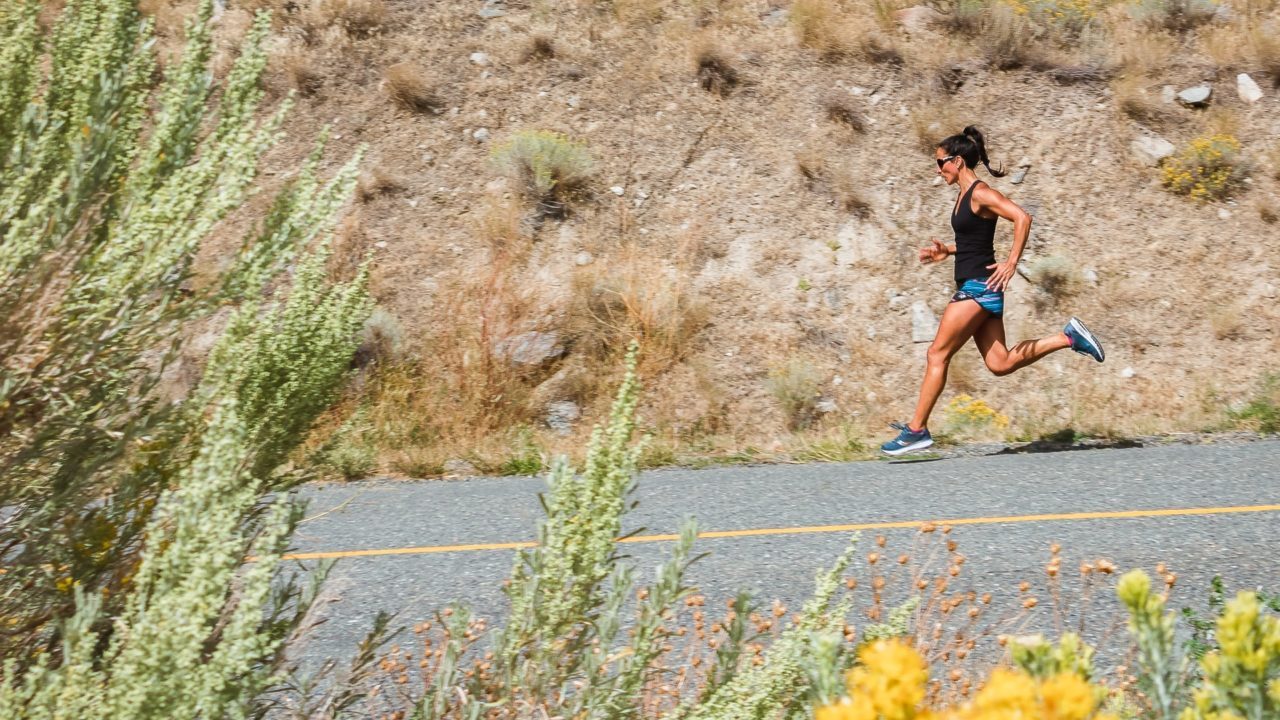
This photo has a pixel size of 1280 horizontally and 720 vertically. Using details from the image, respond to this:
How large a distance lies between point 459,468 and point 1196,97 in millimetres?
9979

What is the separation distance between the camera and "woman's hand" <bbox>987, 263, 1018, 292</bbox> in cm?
718

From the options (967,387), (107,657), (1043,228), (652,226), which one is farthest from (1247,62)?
(107,657)

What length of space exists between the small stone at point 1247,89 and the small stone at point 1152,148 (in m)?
1.28

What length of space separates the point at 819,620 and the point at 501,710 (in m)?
0.75

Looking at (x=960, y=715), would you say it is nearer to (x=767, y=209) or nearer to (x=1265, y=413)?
(x=1265, y=413)

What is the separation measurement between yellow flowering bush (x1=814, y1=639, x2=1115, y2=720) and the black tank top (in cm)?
640

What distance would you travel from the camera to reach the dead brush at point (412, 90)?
1329cm

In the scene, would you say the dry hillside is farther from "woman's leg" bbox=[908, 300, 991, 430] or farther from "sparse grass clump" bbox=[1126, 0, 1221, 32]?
"woman's leg" bbox=[908, 300, 991, 430]

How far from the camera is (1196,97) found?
42.7 feet

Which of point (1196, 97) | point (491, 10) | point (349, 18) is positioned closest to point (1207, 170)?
point (1196, 97)

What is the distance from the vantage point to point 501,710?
251 centimetres

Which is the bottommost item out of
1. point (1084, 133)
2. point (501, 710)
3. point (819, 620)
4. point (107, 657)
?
point (1084, 133)

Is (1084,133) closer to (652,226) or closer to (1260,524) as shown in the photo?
(652,226)

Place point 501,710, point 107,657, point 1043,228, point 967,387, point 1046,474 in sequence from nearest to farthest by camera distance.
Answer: point 107,657 → point 501,710 → point 1046,474 → point 967,387 → point 1043,228
